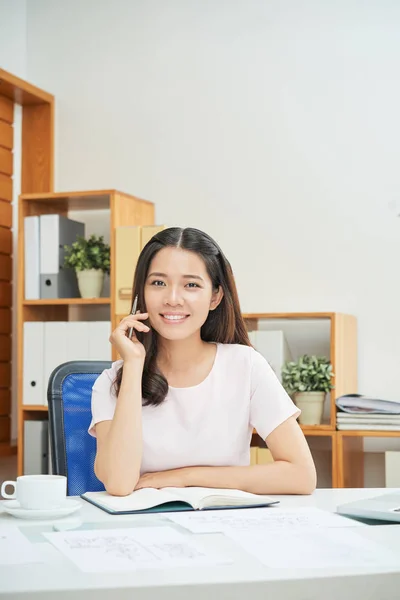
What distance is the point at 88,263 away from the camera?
365 centimetres

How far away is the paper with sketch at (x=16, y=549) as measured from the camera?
3.66 feet

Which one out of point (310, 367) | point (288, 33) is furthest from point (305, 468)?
point (288, 33)

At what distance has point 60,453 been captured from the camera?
1981 mm

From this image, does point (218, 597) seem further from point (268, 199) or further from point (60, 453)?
point (268, 199)

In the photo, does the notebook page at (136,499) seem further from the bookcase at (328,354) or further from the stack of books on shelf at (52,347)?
the stack of books on shelf at (52,347)

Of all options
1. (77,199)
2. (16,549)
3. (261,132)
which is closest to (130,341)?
(16,549)

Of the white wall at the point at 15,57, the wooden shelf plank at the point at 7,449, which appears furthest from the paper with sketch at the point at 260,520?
the white wall at the point at 15,57

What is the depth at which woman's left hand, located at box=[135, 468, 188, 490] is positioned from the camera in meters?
1.70

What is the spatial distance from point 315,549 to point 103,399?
831mm

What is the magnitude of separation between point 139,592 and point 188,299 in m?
1.04

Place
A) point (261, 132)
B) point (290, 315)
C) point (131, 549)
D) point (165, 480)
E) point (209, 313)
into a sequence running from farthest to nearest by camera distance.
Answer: point (261, 132) → point (290, 315) → point (209, 313) → point (165, 480) → point (131, 549)

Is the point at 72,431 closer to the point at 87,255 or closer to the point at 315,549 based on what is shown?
the point at 315,549

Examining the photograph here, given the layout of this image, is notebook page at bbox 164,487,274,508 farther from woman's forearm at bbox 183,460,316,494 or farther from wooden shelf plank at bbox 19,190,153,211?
wooden shelf plank at bbox 19,190,153,211

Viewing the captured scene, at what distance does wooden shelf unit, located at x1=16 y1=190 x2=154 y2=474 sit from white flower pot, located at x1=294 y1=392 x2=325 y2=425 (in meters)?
0.87
